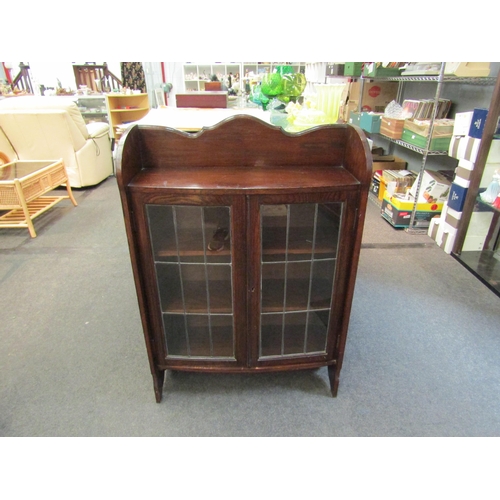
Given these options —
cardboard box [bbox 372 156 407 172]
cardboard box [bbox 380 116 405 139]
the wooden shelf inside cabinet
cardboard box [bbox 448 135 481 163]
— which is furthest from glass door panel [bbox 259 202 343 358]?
the wooden shelf inside cabinet

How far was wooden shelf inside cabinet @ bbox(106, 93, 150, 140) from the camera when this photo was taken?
17.1ft

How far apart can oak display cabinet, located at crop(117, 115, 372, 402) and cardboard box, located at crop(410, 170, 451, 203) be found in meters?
1.95

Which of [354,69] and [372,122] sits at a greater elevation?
[354,69]

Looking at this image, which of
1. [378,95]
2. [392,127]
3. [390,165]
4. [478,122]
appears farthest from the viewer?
[378,95]

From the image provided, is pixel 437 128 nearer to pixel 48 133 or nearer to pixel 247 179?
pixel 247 179

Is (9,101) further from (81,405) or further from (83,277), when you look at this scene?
(81,405)

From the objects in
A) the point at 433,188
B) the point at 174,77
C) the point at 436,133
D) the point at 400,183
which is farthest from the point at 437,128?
the point at 174,77

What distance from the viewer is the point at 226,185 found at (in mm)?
1054

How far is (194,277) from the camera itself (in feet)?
4.11

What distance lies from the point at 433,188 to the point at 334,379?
2.05 metres

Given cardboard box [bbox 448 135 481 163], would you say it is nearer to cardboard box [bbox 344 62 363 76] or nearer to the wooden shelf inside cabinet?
cardboard box [bbox 344 62 363 76]

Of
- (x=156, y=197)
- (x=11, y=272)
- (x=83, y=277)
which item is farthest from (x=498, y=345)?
(x=11, y=272)

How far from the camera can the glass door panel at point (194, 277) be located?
1.13 m

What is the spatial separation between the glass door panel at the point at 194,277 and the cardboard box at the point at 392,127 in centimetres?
251
